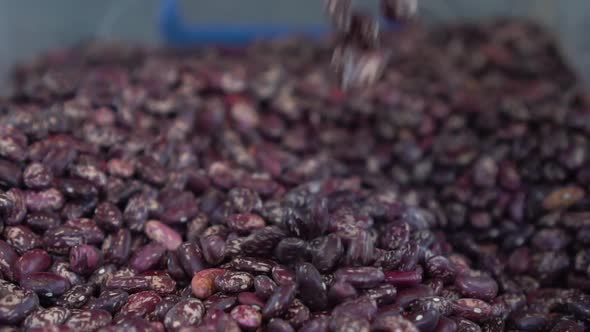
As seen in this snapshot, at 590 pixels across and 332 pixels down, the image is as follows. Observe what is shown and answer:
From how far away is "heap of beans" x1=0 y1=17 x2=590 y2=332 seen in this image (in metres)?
1.09

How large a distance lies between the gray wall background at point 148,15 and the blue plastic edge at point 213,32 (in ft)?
0.60

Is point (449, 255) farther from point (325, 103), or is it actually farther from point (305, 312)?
point (325, 103)

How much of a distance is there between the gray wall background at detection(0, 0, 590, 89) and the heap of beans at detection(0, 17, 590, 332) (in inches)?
9.2

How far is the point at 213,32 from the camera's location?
8.74 ft

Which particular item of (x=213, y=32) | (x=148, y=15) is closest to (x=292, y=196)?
(x=213, y=32)

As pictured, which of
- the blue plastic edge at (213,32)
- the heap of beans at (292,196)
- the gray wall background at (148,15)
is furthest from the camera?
the blue plastic edge at (213,32)

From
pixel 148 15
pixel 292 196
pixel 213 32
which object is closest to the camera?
pixel 292 196

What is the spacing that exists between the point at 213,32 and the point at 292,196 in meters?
1.51

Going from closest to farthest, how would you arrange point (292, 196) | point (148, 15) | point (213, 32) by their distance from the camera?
point (292, 196)
point (213, 32)
point (148, 15)

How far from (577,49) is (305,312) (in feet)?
5.86

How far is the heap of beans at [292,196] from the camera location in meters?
1.09

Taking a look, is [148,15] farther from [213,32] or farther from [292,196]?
[292,196]

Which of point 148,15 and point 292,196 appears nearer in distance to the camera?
point 292,196

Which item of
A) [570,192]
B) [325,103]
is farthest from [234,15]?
[570,192]
